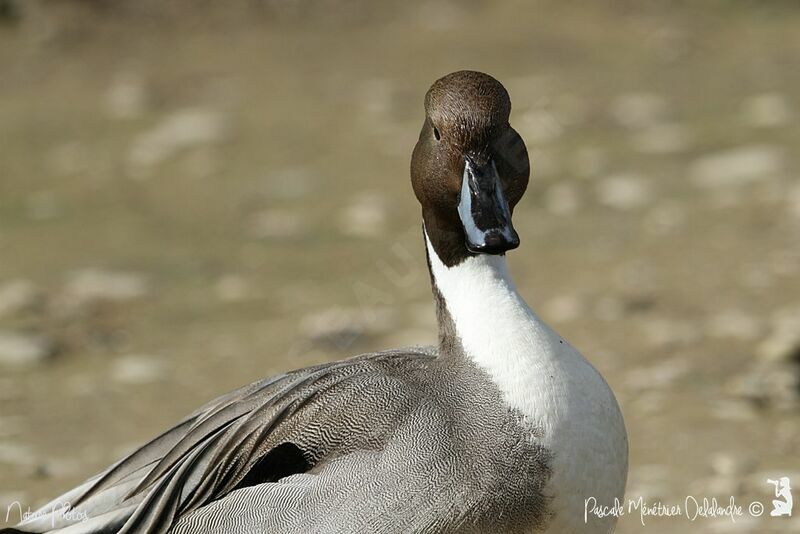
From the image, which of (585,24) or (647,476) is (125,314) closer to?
(647,476)

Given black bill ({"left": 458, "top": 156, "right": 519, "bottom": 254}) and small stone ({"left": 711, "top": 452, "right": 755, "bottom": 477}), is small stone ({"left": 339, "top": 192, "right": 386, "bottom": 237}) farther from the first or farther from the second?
black bill ({"left": 458, "top": 156, "right": 519, "bottom": 254})

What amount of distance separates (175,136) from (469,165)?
5.28 metres

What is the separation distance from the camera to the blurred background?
4719mm

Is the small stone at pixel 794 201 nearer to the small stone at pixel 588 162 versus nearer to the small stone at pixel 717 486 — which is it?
the small stone at pixel 588 162

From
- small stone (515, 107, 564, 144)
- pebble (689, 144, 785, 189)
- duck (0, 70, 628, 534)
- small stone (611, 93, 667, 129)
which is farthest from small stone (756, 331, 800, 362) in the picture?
small stone (611, 93, 667, 129)

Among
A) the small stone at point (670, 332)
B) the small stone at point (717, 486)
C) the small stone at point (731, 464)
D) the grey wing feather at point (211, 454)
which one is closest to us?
the grey wing feather at point (211, 454)

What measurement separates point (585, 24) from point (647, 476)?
598cm

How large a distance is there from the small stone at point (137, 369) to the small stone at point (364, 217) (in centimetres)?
160

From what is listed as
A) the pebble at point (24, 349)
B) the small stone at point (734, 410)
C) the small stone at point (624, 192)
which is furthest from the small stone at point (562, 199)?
the pebble at point (24, 349)

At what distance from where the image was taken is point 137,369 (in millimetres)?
5238

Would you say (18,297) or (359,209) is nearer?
(18,297)

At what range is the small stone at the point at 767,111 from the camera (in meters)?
7.64

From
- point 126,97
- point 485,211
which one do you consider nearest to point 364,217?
point 126,97

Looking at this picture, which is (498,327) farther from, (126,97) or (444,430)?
(126,97)
